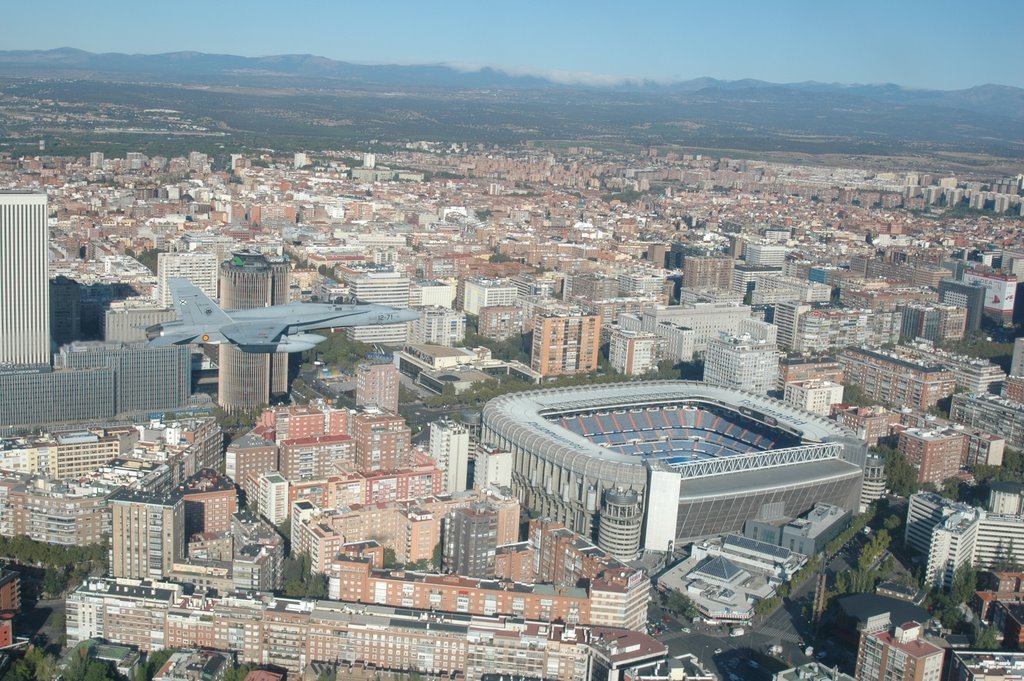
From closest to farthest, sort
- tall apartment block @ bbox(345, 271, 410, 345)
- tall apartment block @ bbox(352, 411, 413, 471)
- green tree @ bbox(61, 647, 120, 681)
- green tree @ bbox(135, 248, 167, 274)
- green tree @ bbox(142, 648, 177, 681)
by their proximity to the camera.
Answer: green tree @ bbox(61, 647, 120, 681)
green tree @ bbox(142, 648, 177, 681)
tall apartment block @ bbox(352, 411, 413, 471)
tall apartment block @ bbox(345, 271, 410, 345)
green tree @ bbox(135, 248, 167, 274)

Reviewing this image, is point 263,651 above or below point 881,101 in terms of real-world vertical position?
below

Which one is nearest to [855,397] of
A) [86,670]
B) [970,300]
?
[970,300]

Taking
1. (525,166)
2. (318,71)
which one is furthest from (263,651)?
(318,71)

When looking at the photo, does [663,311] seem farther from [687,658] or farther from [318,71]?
[318,71]

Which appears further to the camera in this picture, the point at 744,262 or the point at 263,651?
the point at 744,262

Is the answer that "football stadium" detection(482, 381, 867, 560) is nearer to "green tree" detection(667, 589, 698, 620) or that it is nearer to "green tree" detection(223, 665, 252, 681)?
"green tree" detection(667, 589, 698, 620)

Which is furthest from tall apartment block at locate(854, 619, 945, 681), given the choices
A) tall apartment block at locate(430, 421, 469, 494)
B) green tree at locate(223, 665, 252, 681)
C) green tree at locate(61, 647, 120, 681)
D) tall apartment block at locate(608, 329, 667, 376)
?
tall apartment block at locate(608, 329, 667, 376)

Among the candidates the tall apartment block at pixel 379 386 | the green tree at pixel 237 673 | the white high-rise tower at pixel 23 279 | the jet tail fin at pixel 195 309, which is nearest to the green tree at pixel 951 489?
the tall apartment block at pixel 379 386
